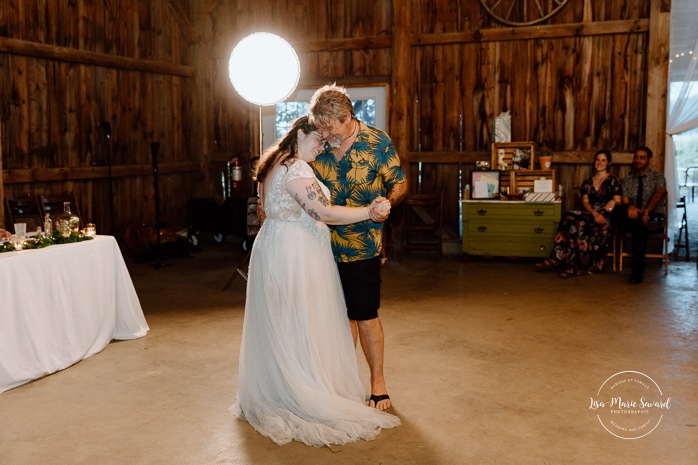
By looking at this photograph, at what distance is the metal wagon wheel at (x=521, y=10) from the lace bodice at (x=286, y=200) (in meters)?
5.76

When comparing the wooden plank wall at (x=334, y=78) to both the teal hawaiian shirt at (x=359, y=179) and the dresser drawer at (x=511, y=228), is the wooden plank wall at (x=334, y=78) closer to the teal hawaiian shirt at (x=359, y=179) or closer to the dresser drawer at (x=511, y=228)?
the dresser drawer at (x=511, y=228)

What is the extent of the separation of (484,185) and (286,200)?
16.7 feet

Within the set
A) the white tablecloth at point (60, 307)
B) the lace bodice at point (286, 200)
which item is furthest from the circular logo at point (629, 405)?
the white tablecloth at point (60, 307)

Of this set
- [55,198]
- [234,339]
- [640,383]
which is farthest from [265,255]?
[55,198]

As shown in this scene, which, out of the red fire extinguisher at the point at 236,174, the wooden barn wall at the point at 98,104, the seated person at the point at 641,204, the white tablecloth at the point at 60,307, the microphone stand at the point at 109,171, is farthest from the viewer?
the red fire extinguisher at the point at 236,174

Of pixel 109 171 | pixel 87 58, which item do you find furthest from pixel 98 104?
pixel 109 171

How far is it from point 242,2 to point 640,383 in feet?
A: 24.6

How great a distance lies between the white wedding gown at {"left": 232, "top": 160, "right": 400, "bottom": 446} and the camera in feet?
10.3

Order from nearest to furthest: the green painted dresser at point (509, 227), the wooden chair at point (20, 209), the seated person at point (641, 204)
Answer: the wooden chair at point (20, 209), the seated person at point (641, 204), the green painted dresser at point (509, 227)

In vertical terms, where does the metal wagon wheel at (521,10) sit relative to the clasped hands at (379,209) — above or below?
above

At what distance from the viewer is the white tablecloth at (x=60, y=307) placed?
381 centimetres

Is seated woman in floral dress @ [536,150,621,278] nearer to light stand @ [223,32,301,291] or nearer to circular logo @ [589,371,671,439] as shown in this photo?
circular logo @ [589,371,671,439]

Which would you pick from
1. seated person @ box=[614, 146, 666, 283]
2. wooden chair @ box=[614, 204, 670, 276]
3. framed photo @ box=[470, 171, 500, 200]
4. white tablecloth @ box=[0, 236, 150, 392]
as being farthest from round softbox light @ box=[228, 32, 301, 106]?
wooden chair @ box=[614, 204, 670, 276]

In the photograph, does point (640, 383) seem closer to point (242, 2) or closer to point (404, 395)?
point (404, 395)
